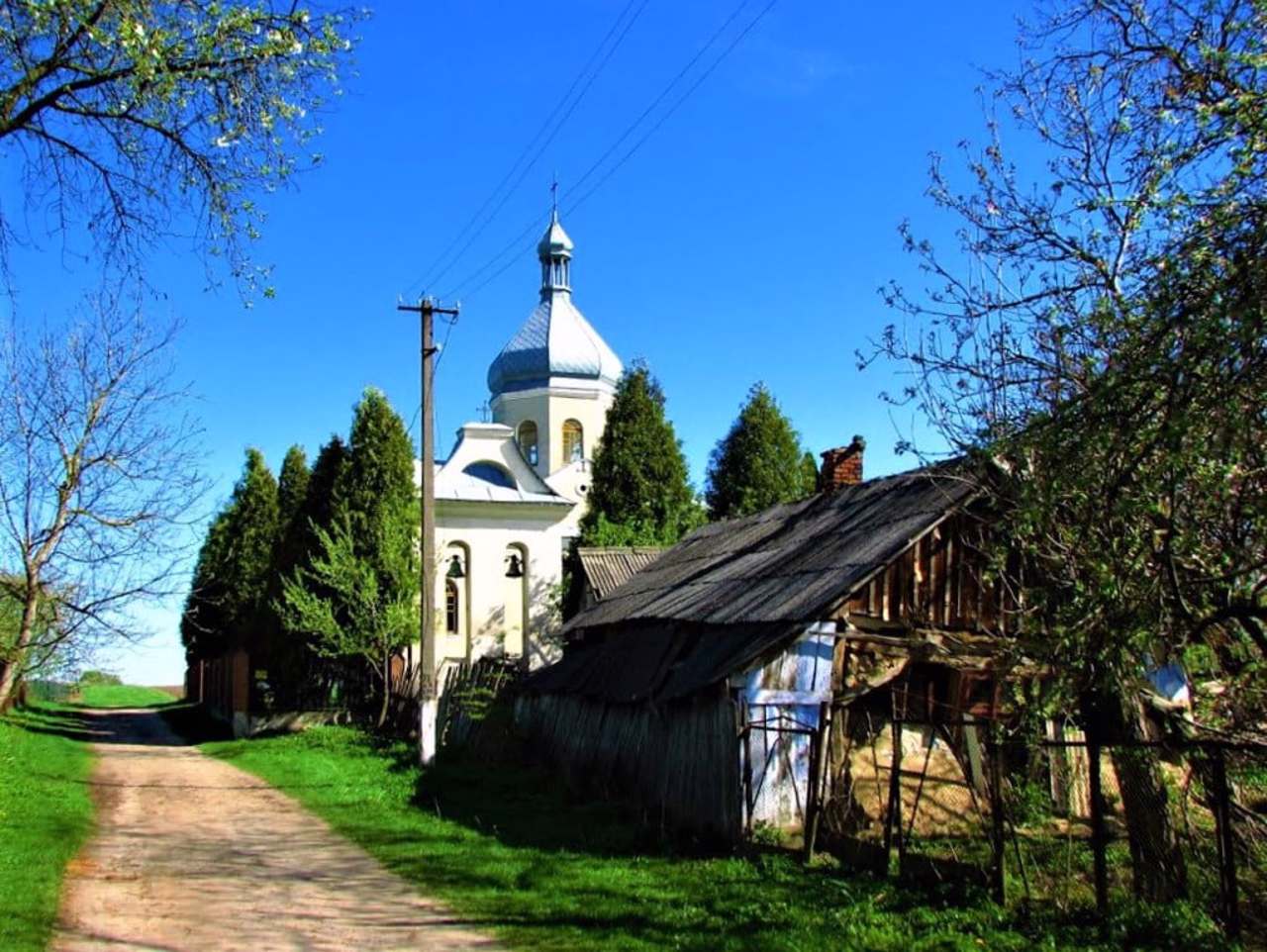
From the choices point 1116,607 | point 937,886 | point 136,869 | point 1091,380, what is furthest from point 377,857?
point 1091,380

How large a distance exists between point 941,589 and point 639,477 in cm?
2304

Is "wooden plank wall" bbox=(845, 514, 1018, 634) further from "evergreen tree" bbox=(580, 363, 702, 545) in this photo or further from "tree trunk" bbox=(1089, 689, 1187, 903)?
"evergreen tree" bbox=(580, 363, 702, 545)

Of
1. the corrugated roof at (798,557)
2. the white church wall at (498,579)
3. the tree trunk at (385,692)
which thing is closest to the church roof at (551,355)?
the white church wall at (498,579)

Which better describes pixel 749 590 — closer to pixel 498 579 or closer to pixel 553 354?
pixel 498 579

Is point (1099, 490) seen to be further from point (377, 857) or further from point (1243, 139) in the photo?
point (377, 857)

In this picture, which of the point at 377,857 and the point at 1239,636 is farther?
the point at 377,857

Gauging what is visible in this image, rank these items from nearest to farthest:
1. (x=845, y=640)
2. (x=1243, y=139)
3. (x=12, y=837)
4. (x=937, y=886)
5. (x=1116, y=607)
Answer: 1. (x=1243, y=139)
2. (x=1116, y=607)
3. (x=937, y=886)
4. (x=12, y=837)
5. (x=845, y=640)

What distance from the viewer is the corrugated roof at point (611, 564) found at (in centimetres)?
2847

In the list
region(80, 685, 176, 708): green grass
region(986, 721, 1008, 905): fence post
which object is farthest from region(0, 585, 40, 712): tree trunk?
region(80, 685, 176, 708): green grass

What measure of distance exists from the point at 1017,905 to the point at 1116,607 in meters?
2.30

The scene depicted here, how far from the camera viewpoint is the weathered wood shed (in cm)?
1298

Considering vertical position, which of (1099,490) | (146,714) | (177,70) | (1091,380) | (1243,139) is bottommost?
(146,714)

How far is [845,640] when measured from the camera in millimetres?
14047

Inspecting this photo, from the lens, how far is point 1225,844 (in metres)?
7.82
